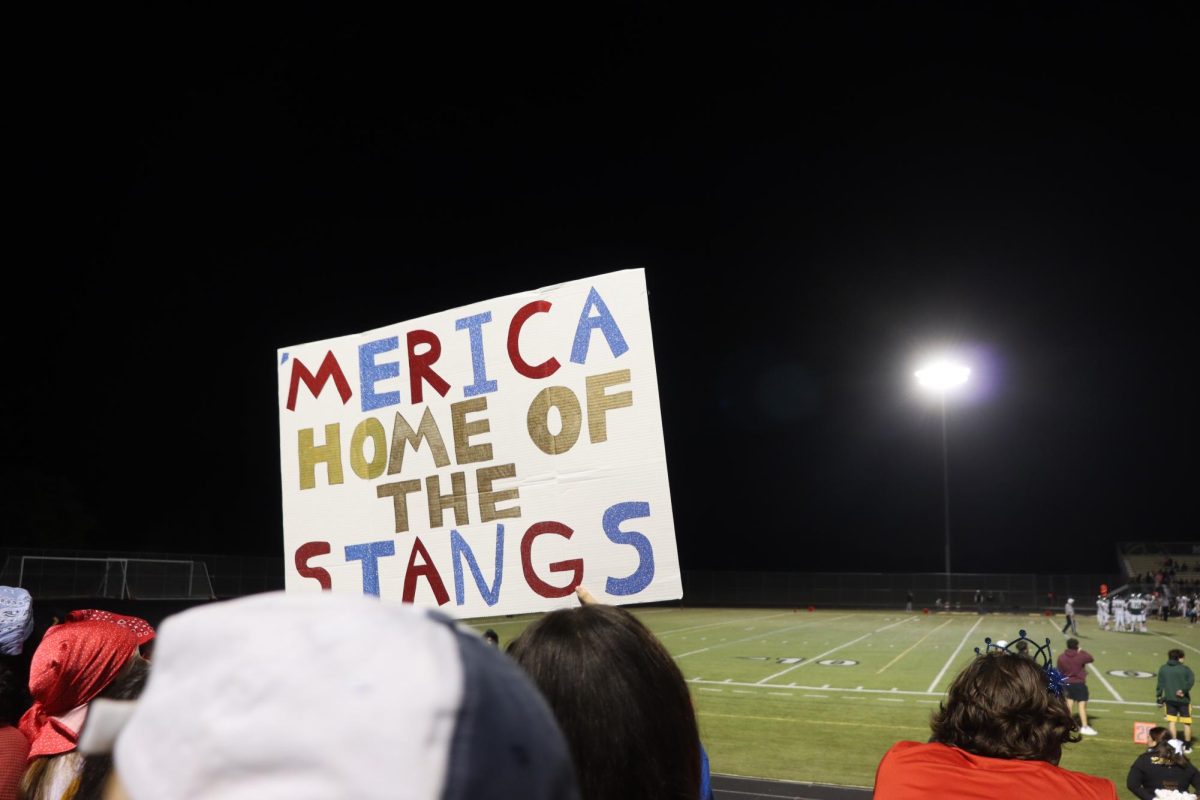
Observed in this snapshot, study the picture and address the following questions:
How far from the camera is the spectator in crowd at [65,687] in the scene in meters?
2.46

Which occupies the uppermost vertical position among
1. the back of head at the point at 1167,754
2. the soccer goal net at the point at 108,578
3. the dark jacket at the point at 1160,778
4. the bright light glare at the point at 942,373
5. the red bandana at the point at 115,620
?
the bright light glare at the point at 942,373

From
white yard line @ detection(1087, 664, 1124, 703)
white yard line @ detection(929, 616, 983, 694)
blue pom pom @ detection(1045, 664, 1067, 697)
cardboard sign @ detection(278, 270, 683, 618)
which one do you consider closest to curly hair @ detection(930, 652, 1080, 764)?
blue pom pom @ detection(1045, 664, 1067, 697)

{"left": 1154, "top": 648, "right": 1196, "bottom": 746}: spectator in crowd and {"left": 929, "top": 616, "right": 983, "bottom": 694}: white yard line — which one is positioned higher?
{"left": 1154, "top": 648, "right": 1196, "bottom": 746}: spectator in crowd

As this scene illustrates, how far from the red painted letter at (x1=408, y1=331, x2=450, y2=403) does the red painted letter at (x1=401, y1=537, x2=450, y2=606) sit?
23.4 inches

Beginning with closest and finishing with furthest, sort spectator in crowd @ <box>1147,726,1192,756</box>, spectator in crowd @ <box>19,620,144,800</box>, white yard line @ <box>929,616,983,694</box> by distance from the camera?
spectator in crowd @ <box>19,620,144,800</box> < spectator in crowd @ <box>1147,726,1192,756</box> < white yard line @ <box>929,616,983,694</box>

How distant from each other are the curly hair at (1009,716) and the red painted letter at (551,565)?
1273 mm

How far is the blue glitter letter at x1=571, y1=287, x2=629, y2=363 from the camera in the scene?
319cm

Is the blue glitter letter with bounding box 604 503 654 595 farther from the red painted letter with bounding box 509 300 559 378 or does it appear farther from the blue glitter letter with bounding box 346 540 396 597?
the blue glitter letter with bounding box 346 540 396 597

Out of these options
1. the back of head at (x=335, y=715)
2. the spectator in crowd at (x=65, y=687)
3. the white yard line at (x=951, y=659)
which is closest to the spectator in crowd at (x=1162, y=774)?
the spectator in crowd at (x=65, y=687)

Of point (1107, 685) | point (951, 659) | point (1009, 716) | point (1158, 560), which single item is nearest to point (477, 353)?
point (1009, 716)

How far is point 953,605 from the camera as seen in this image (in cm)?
4981

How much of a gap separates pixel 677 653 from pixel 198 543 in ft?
102

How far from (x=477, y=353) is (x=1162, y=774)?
7.87 m

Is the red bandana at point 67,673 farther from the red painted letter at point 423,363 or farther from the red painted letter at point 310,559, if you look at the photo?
the red painted letter at point 423,363
